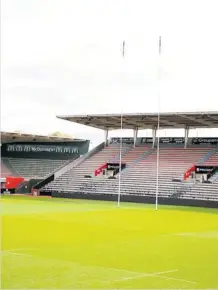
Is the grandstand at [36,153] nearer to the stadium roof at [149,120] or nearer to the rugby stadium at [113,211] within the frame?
the rugby stadium at [113,211]

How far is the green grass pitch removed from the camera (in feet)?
38.6

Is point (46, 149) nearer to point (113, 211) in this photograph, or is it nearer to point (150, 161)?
point (150, 161)

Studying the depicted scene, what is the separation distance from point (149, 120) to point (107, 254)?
1328 inches

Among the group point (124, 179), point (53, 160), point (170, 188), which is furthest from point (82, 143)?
point (170, 188)

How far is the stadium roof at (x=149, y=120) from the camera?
45.5m

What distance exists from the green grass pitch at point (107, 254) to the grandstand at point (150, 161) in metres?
18.6

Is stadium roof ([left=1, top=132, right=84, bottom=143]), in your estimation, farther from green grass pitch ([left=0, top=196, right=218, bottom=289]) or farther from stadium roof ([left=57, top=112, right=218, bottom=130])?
green grass pitch ([left=0, top=196, right=218, bottom=289])

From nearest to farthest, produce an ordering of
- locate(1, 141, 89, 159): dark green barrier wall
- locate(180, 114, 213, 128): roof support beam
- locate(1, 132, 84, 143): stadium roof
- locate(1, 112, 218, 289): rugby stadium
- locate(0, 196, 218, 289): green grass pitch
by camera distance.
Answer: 1. locate(0, 196, 218, 289): green grass pitch
2. locate(1, 112, 218, 289): rugby stadium
3. locate(180, 114, 213, 128): roof support beam
4. locate(1, 132, 84, 143): stadium roof
5. locate(1, 141, 89, 159): dark green barrier wall

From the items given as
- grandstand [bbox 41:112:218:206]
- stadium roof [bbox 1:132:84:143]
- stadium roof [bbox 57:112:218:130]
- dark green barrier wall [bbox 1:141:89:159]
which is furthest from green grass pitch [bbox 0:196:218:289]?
dark green barrier wall [bbox 1:141:89:159]

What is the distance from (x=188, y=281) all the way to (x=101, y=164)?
42.2 m

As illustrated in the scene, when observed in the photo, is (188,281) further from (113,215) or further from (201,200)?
(201,200)

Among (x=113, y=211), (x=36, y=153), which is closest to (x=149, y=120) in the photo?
(x=113, y=211)

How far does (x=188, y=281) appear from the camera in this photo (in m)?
12.1

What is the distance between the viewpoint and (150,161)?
52.1 m
